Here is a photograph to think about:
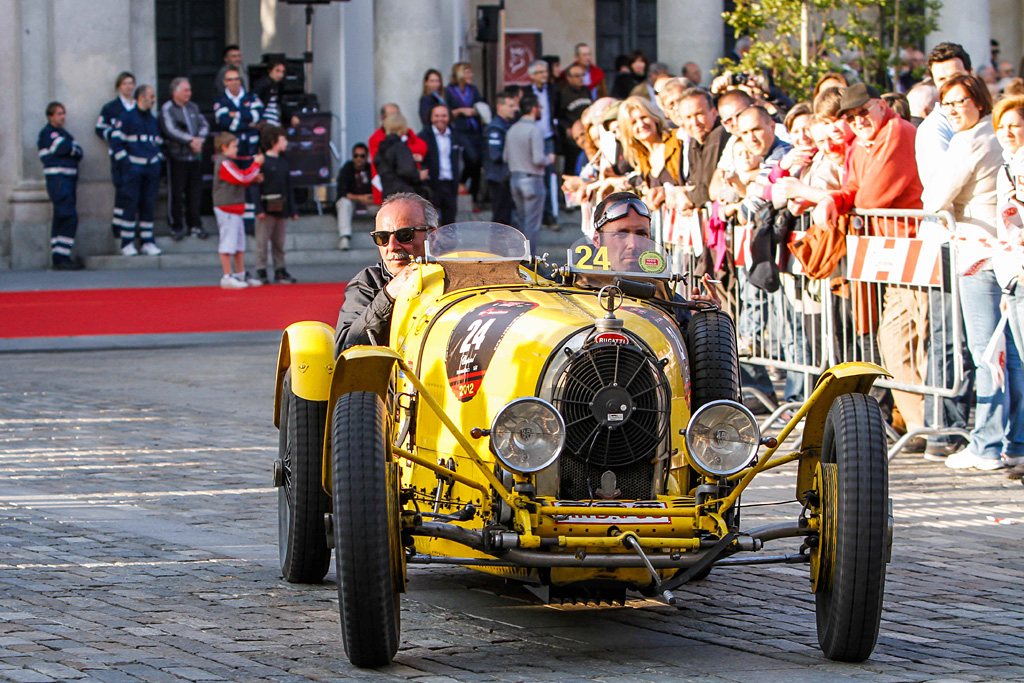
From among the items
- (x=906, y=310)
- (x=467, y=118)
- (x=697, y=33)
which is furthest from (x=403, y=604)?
(x=697, y=33)

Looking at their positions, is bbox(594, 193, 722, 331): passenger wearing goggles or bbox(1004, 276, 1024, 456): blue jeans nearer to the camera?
bbox(594, 193, 722, 331): passenger wearing goggles

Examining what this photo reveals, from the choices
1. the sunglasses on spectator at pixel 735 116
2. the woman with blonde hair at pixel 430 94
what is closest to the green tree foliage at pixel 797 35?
the woman with blonde hair at pixel 430 94

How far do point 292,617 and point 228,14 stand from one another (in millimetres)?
21822

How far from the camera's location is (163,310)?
16.2 meters

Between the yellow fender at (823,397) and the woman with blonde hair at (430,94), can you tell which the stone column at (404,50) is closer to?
the woman with blonde hair at (430,94)

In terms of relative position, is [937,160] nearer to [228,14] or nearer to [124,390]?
[124,390]

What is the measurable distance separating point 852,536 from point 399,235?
252 centimetres

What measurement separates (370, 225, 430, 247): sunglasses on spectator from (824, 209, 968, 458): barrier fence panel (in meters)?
3.19

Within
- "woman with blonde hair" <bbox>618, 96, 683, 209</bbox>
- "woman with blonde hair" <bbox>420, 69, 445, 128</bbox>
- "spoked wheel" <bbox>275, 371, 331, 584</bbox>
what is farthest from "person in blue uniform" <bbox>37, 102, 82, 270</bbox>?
"spoked wheel" <bbox>275, 371, 331, 584</bbox>

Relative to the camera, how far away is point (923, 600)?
230 inches

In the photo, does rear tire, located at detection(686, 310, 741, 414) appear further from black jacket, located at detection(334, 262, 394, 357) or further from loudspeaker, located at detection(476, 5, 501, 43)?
loudspeaker, located at detection(476, 5, 501, 43)

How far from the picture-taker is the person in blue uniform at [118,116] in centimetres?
1995

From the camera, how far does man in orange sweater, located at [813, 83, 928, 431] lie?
8.87 metres

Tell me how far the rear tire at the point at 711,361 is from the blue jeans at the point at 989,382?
3155 mm
